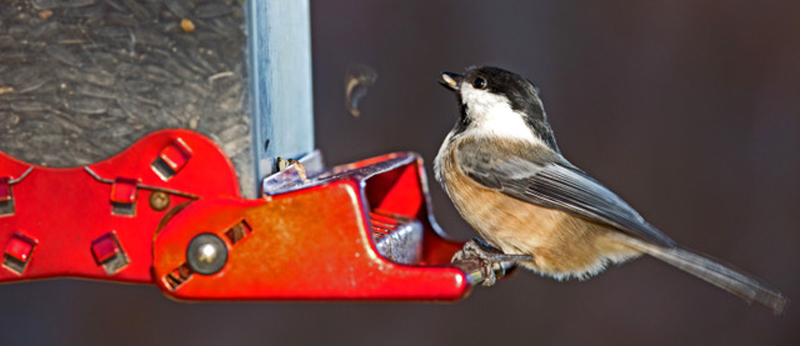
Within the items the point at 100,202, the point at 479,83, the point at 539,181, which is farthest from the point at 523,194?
the point at 100,202

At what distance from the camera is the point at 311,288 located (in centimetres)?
198

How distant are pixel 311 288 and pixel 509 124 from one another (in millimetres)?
1090

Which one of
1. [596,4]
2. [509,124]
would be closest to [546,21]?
[596,4]

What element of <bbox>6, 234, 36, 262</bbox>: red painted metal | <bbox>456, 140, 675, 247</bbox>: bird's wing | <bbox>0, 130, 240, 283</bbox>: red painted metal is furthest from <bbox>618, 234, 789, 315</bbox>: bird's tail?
<bbox>6, 234, 36, 262</bbox>: red painted metal

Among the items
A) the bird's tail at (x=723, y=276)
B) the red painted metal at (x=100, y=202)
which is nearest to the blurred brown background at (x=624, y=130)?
the bird's tail at (x=723, y=276)

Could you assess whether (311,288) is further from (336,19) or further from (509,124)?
(336,19)

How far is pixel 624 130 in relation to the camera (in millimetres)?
5098

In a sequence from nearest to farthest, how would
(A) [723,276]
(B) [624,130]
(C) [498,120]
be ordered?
1. (A) [723,276]
2. (C) [498,120]
3. (B) [624,130]

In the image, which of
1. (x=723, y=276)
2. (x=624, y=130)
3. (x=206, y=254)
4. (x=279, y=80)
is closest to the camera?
(x=206, y=254)

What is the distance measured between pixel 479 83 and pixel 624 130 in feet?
8.03

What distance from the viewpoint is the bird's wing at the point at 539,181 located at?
2637 millimetres

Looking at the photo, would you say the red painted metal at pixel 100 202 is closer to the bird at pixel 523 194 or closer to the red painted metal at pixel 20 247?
the red painted metal at pixel 20 247

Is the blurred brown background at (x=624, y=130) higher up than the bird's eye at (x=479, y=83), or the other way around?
the bird's eye at (x=479, y=83)

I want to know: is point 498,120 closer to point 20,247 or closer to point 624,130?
point 20,247
